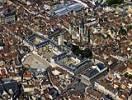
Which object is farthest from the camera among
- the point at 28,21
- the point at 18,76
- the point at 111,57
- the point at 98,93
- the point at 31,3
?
the point at 31,3

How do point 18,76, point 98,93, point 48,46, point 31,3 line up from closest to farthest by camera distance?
point 98,93
point 18,76
point 48,46
point 31,3

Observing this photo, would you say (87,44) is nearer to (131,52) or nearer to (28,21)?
(131,52)

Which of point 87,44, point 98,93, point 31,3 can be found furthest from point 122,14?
point 98,93

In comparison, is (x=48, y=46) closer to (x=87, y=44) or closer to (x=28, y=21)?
(x=87, y=44)

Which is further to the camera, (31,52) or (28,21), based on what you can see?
(28,21)

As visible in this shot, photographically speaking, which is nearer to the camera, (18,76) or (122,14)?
(18,76)

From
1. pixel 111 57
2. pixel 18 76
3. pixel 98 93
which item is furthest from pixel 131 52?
pixel 18 76
